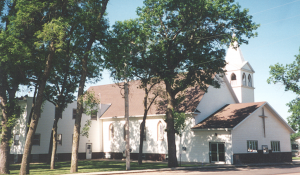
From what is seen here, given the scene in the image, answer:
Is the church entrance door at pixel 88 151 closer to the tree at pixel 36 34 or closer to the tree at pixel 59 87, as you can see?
the tree at pixel 59 87

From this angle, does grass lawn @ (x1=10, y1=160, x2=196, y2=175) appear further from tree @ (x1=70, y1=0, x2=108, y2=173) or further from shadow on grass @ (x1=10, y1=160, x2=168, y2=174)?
tree @ (x1=70, y1=0, x2=108, y2=173)

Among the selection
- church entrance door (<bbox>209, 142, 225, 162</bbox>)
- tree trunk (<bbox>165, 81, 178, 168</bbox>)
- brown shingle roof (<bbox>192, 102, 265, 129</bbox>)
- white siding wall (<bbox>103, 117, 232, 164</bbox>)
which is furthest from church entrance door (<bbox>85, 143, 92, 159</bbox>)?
tree trunk (<bbox>165, 81, 178, 168</bbox>)

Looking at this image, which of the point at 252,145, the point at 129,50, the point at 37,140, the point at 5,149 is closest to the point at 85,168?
the point at 5,149

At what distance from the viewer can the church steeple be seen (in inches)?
1781

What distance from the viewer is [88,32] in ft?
70.2

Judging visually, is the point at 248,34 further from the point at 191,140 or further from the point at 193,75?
the point at 191,140

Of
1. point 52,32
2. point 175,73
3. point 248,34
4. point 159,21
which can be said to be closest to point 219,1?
point 248,34

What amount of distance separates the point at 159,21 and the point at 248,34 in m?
7.30

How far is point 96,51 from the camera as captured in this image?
2178cm


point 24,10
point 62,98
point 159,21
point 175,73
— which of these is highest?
point 159,21

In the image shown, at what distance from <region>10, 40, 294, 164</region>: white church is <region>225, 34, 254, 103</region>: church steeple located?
1.08 metres

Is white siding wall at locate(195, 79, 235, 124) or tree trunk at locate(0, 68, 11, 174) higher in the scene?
white siding wall at locate(195, 79, 235, 124)

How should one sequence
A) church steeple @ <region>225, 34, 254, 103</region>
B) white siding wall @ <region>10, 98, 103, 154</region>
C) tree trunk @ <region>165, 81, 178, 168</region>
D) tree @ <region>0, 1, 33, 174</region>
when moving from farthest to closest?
church steeple @ <region>225, 34, 254, 103</region> < white siding wall @ <region>10, 98, 103, 154</region> < tree trunk @ <region>165, 81, 178, 168</region> < tree @ <region>0, 1, 33, 174</region>

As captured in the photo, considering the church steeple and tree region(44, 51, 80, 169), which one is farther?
the church steeple
